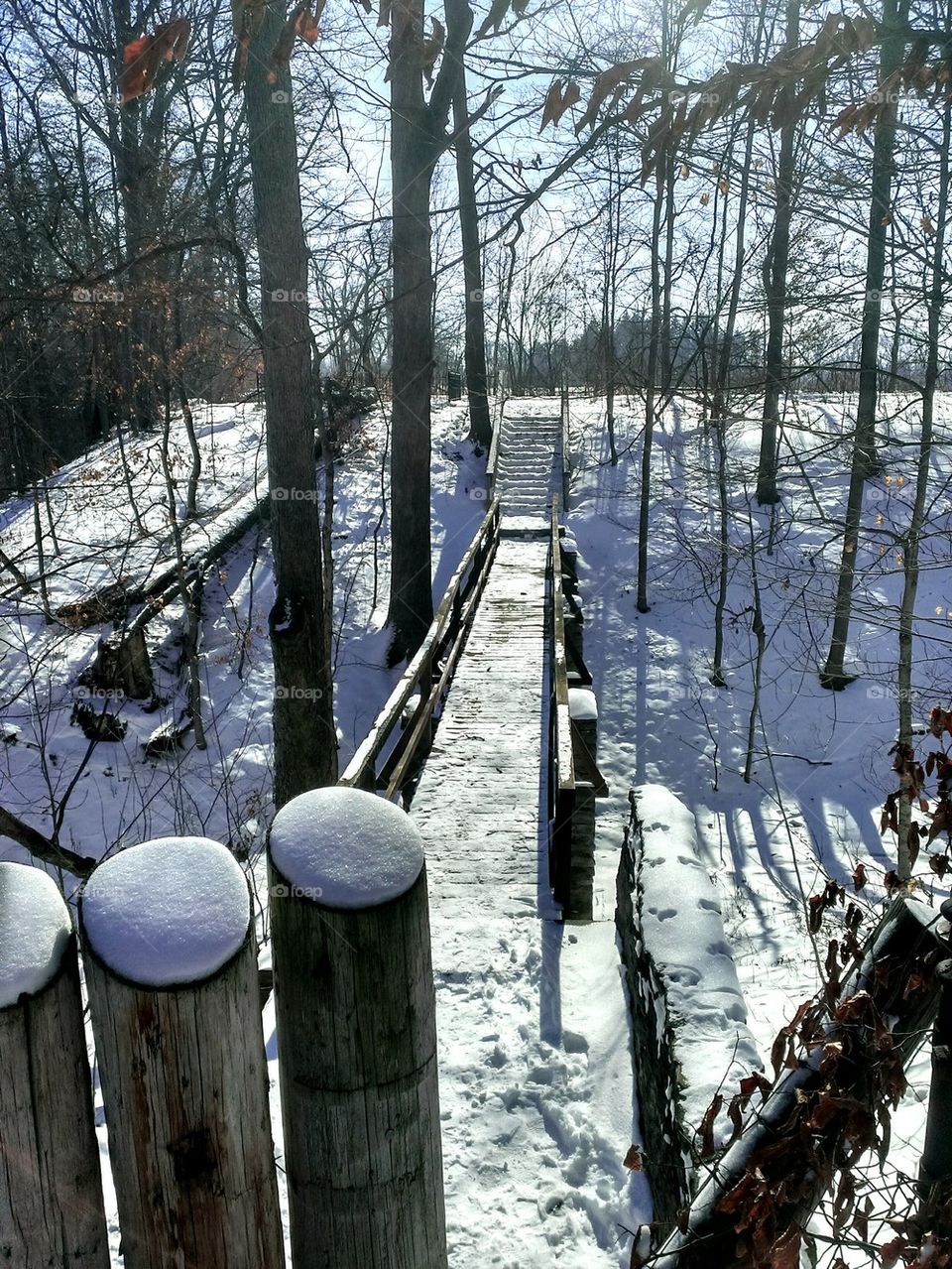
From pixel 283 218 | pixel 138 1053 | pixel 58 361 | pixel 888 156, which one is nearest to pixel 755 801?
pixel 888 156

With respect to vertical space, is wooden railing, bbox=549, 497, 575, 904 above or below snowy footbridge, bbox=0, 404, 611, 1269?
below

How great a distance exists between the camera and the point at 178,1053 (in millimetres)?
1378

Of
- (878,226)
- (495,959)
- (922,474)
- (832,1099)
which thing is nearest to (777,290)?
(878,226)

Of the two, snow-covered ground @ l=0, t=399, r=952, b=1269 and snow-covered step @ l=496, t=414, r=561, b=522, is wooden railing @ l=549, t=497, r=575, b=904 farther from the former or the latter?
snow-covered step @ l=496, t=414, r=561, b=522

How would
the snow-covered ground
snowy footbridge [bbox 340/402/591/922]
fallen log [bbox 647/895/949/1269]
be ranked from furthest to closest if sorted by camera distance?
snowy footbridge [bbox 340/402/591/922] → the snow-covered ground → fallen log [bbox 647/895/949/1269]

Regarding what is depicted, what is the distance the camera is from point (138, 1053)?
1382mm

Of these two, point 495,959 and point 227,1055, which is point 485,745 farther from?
point 227,1055

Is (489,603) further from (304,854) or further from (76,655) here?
(304,854)

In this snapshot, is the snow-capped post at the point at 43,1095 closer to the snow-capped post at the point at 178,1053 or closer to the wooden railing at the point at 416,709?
the snow-capped post at the point at 178,1053

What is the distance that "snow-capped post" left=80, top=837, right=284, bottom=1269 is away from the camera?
1375 mm

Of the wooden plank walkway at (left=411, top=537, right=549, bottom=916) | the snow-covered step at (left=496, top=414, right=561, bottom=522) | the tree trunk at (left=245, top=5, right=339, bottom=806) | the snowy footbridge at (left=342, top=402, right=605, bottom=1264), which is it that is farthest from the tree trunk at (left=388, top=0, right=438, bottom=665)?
the snow-covered step at (left=496, top=414, right=561, bottom=522)

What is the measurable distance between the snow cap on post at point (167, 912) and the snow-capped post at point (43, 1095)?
0.07m

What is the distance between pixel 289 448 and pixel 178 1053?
6.49 m

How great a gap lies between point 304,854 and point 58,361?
71.2 ft
